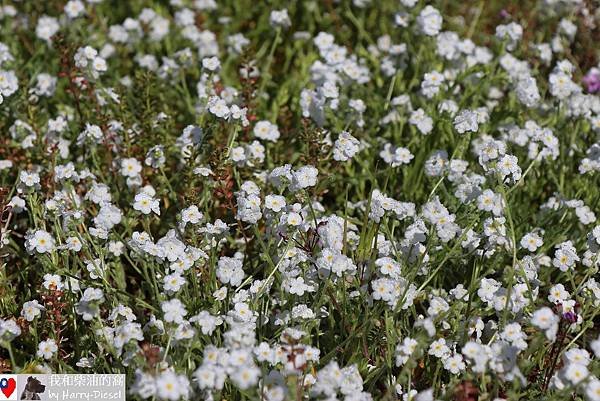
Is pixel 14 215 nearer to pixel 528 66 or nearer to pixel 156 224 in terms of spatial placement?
pixel 156 224

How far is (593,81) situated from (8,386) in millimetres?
3850

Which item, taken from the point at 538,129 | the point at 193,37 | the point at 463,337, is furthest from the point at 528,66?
the point at 463,337

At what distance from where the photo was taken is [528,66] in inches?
211

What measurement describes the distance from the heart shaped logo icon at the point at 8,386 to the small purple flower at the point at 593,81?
12.4 ft

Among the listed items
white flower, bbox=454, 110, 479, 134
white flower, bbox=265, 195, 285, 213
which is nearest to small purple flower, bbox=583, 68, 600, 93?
white flower, bbox=454, 110, 479, 134

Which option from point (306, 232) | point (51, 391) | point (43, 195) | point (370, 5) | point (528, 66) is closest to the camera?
point (51, 391)

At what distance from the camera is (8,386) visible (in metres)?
3.22

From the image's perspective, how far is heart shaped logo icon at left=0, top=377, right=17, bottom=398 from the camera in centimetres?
321

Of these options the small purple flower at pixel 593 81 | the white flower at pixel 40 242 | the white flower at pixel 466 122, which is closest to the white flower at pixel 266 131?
the white flower at pixel 466 122

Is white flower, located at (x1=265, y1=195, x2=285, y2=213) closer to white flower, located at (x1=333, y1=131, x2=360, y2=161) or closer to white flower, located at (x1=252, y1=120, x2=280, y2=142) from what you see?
white flower, located at (x1=333, y1=131, x2=360, y2=161)

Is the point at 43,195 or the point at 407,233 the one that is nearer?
the point at 407,233

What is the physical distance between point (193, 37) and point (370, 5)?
1348 millimetres
